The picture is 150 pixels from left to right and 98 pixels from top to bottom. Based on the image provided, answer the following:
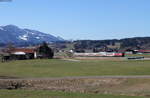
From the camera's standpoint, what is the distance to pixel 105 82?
1815 inches

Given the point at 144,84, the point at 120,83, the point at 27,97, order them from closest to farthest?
the point at 27,97 < the point at 144,84 < the point at 120,83

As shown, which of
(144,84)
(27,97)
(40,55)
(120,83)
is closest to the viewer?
(27,97)

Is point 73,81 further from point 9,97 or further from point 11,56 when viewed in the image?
point 11,56

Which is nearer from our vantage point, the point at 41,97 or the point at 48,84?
the point at 41,97

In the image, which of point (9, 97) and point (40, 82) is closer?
point (9, 97)

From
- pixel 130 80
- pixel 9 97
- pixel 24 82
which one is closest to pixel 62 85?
pixel 24 82

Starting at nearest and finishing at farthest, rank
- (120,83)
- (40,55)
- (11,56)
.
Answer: (120,83) < (11,56) < (40,55)

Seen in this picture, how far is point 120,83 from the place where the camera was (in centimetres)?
4534

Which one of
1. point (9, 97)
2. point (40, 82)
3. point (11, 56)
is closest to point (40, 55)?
point (11, 56)

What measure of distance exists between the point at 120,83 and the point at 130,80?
64.3 inches

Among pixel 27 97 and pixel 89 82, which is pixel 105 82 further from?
pixel 27 97

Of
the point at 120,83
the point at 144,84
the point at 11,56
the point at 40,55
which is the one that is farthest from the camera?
the point at 40,55

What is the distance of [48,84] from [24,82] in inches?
118

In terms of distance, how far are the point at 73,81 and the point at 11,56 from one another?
11007cm
